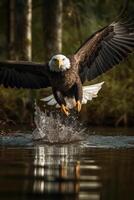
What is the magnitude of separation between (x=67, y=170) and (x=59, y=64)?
5.01m

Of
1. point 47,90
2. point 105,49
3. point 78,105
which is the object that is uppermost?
point 105,49

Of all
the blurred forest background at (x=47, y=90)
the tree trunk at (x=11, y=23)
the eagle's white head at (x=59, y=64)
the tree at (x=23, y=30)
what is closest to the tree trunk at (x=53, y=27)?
the blurred forest background at (x=47, y=90)

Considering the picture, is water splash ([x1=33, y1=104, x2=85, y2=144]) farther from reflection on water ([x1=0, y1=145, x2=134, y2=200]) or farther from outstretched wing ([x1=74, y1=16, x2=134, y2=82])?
reflection on water ([x1=0, y1=145, x2=134, y2=200])

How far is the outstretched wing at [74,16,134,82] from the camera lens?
15250 millimetres

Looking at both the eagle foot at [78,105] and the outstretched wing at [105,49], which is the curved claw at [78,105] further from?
the outstretched wing at [105,49]

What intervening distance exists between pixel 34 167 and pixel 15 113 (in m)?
10.0

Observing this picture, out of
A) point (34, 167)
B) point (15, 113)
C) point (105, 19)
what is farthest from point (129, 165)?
point (105, 19)

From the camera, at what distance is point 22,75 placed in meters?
16.0

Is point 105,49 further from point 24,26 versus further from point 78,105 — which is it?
point 24,26

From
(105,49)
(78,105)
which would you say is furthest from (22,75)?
(78,105)

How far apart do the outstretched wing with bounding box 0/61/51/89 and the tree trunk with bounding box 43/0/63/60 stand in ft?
14.1

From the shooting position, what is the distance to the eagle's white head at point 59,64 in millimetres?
14523

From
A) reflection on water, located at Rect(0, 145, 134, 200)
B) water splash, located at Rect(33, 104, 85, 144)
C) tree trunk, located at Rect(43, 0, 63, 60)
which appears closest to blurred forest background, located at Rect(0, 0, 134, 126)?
tree trunk, located at Rect(43, 0, 63, 60)

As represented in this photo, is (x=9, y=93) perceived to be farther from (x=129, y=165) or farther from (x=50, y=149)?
(x=129, y=165)
